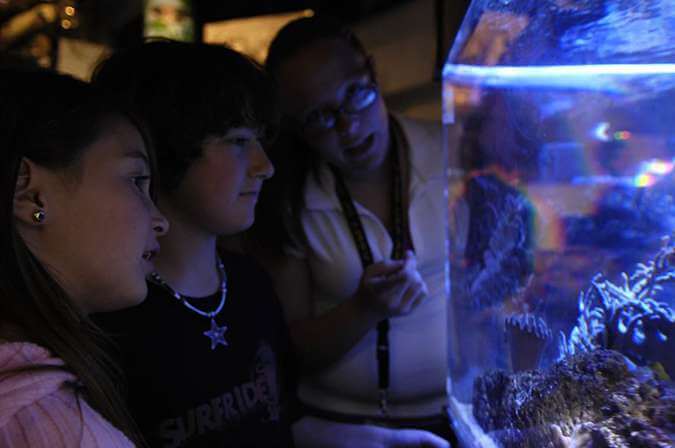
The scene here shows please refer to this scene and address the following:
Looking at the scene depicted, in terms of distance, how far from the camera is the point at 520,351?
0.81 metres

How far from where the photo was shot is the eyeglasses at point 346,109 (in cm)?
125

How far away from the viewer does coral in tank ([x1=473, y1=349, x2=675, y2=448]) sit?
1.69 ft

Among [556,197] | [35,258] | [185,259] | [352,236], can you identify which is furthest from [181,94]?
[556,197]

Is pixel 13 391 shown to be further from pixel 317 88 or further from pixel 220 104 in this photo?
pixel 317 88

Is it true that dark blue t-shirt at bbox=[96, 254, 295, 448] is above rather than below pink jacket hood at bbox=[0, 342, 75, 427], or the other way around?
below

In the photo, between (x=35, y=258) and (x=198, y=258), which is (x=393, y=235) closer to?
(x=198, y=258)

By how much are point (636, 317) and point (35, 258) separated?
693 mm

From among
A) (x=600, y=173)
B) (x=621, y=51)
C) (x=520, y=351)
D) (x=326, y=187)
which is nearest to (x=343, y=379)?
(x=326, y=187)

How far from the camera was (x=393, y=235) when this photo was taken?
138cm

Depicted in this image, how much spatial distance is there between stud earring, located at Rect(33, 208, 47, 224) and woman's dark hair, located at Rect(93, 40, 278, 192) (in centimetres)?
29

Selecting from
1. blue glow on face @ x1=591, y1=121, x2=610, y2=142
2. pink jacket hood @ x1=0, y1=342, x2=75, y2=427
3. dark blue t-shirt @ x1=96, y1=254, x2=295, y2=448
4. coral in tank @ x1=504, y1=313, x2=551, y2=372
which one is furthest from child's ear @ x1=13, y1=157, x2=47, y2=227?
blue glow on face @ x1=591, y1=121, x2=610, y2=142

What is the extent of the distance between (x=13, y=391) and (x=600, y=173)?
82 centimetres

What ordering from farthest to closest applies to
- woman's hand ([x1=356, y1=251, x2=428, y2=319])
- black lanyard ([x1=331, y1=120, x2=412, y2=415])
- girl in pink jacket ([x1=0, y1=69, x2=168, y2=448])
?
1. black lanyard ([x1=331, y1=120, x2=412, y2=415])
2. woman's hand ([x1=356, y1=251, x2=428, y2=319])
3. girl in pink jacket ([x1=0, y1=69, x2=168, y2=448])

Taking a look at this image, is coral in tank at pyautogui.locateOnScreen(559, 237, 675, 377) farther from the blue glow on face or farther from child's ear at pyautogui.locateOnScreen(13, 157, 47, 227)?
child's ear at pyautogui.locateOnScreen(13, 157, 47, 227)
